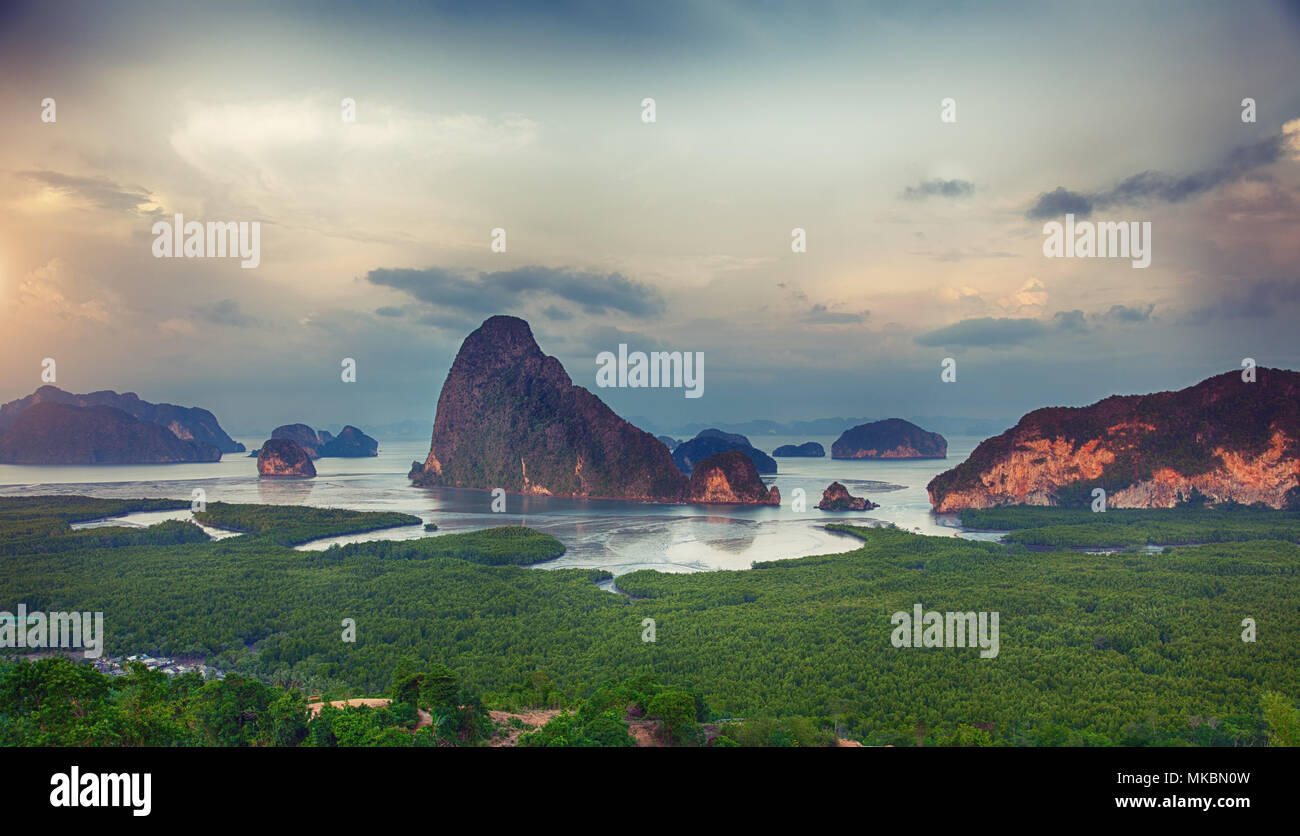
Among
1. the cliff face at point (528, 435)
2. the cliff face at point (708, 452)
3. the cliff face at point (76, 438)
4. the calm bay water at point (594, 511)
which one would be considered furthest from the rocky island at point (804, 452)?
the cliff face at point (76, 438)

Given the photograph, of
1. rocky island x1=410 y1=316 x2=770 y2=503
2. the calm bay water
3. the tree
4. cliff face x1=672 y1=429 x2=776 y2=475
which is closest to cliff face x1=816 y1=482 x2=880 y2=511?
the calm bay water

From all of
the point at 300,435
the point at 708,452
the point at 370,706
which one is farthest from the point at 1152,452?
the point at 300,435

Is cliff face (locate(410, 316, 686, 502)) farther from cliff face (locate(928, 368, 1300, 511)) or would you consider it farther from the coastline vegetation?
the coastline vegetation

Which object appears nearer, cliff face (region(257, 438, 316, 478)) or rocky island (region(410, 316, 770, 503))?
rocky island (region(410, 316, 770, 503))

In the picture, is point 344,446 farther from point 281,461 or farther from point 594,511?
point 594,511
